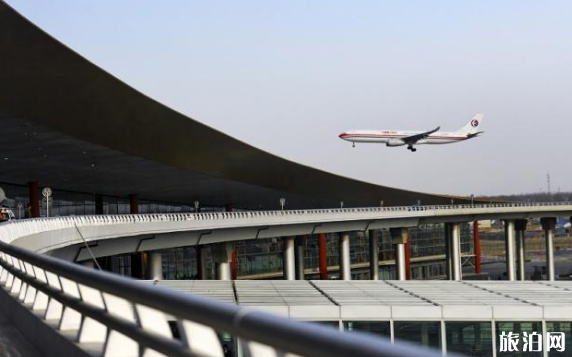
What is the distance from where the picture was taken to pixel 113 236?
48.5m

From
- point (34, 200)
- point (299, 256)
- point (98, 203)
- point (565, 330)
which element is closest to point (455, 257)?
point (299, 256)

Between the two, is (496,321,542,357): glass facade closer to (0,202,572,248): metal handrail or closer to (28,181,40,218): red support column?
(0,202,572,248): metal handrail

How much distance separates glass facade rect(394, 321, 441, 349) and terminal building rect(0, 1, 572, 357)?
0.11 feet

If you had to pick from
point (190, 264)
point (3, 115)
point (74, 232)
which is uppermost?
point (3, 115)

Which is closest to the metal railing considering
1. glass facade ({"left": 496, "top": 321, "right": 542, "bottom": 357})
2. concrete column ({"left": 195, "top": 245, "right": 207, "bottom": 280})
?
glass facade ({"left": 496, "top": 321, "right": 542, "bottom": 357})

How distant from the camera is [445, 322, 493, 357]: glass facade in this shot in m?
25.2

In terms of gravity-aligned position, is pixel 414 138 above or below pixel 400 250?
above

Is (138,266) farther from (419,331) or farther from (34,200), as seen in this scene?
(419,331)

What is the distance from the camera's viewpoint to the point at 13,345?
10.0m

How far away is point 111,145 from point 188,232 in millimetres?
8097

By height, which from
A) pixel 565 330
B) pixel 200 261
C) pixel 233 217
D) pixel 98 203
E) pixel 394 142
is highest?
pixel 394 142

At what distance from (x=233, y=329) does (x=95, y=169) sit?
70272mm

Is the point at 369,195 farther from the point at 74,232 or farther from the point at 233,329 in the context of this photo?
the point at 233,329

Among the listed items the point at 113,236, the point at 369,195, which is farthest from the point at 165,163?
the point at 369,195
